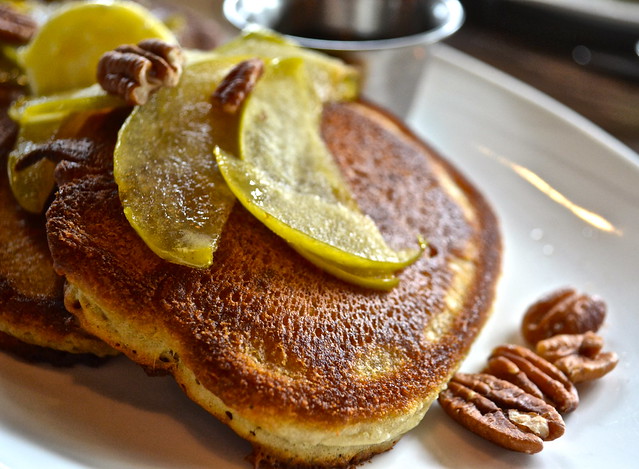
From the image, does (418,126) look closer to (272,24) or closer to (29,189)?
(272,24)

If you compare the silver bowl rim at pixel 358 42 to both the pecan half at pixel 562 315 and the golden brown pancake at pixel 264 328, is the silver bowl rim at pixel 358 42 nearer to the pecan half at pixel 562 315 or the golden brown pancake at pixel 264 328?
the golden brown pancake at pixel 264 328

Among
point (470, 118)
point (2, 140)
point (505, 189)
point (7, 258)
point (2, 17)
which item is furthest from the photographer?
point (470, 118)

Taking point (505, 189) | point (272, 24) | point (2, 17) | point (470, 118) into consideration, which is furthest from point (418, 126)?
point (2, 17)

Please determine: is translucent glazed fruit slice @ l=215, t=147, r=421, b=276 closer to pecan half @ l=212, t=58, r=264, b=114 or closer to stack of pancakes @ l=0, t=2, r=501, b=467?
stack of pancakes @ l=0, t=2, r=501, b=467

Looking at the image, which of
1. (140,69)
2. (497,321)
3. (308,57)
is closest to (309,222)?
(140,69)

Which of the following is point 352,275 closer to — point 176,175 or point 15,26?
point 176,175

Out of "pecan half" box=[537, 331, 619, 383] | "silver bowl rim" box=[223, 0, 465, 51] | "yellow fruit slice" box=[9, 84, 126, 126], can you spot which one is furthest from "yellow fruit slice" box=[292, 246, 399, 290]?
"silver bowl rim" box=[223, 0, 465, 51]

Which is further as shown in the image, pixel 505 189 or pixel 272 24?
pixel 272 24
